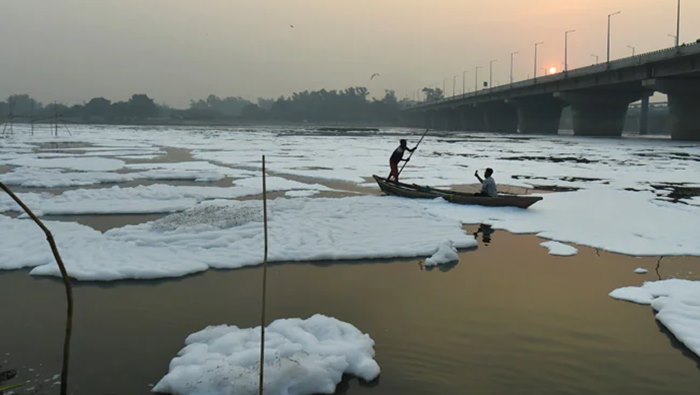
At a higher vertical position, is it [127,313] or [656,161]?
[656,161]

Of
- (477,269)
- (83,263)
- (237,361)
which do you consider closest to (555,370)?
(237,361)

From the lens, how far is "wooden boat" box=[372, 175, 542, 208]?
1553cm

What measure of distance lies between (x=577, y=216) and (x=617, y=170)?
1467 cm

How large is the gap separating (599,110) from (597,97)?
287cm

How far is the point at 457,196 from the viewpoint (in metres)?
16.3

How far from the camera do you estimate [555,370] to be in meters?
5.91

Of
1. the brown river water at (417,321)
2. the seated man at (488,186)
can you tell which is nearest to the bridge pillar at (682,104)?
the seated man at (488,186)

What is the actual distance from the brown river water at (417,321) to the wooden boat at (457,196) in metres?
4.92

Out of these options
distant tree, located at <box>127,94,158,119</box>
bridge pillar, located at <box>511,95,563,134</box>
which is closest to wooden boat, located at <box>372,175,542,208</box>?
bridge pillar, located at <box>511,95,563,134</box>

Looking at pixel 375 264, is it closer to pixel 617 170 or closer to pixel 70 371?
pixel 70 371

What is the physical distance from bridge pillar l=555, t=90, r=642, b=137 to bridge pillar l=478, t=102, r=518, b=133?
100.0 feet

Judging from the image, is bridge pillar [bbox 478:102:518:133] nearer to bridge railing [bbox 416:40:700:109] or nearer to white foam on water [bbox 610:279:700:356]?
bridge railing [bbox 416:40:700:109]

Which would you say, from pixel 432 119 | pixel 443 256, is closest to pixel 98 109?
pixel 432 119

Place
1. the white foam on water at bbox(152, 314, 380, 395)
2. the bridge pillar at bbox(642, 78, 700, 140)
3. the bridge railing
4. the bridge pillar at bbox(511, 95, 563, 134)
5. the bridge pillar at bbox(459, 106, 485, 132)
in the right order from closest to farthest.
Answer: the white foam on water at bbox(152, 314, 380, 395) < the bridge railing < the bridge pillar at bbox(642, 78, 700, 140) < the bridge pillar at bbox(511, 95, 563, 134) < the bridge pillar at bbox(459, 106, 485, 132)
